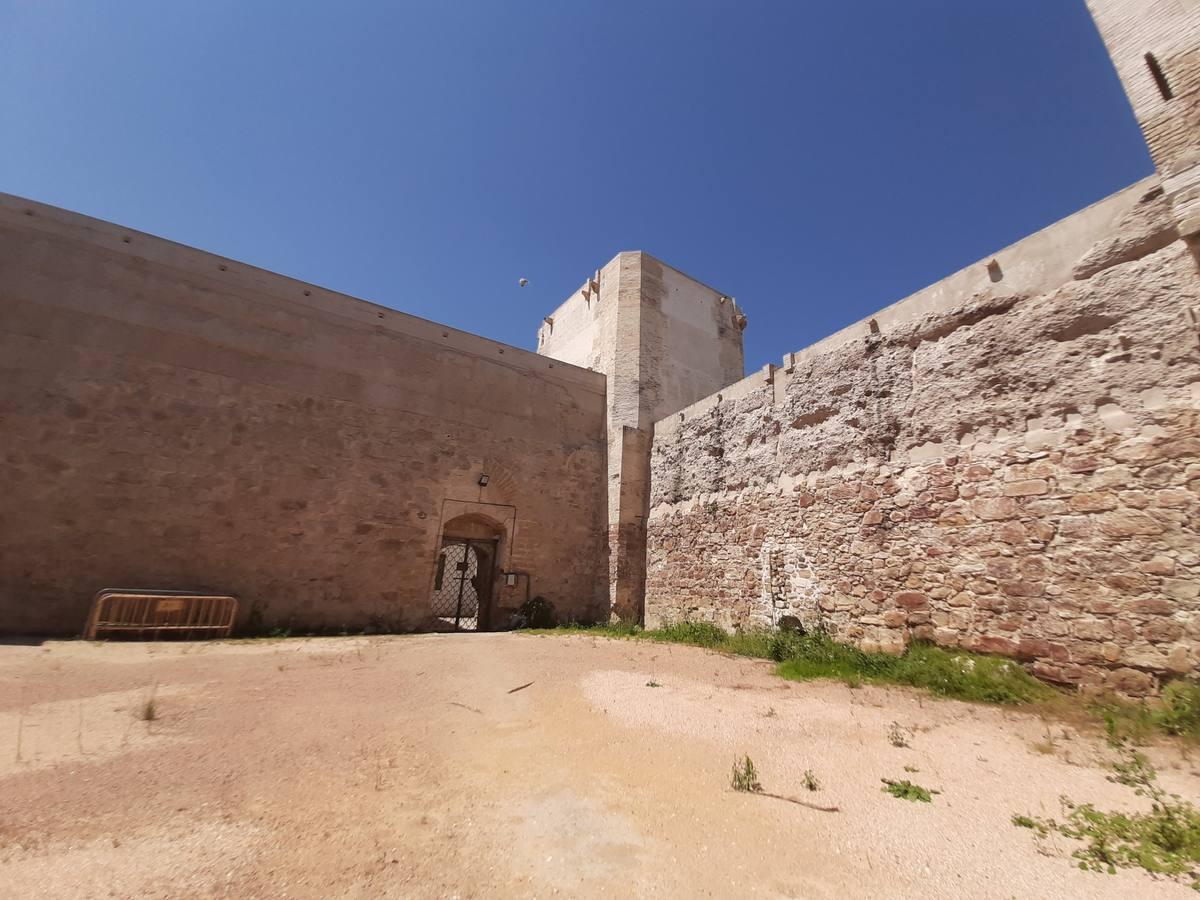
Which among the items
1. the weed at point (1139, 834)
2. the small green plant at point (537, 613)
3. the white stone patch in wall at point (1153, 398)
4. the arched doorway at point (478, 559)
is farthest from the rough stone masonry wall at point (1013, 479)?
the arched doorway at point (478, 559)

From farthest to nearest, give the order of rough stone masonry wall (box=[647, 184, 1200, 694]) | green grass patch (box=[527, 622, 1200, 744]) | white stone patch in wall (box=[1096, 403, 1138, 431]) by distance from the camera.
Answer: white stone patch in wall (box=[1096, 403, 1138, 431])
rough stone masonry wall (box=[647, 184, 1200, 694])
green grass patch (box=[527, 622, 1200, 744])

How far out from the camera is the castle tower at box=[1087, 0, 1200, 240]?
167 inches

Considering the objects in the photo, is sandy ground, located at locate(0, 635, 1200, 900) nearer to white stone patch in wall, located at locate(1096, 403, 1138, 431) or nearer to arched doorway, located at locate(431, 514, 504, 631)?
white stone patch in wall, located at locate(1096, 403, 1138, 431)

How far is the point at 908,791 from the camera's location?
8.87 feet

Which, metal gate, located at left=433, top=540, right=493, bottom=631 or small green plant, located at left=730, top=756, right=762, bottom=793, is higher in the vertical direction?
metal gate, located at left=433, top=540, right=493, bottom=631

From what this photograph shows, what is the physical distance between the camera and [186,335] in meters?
8.99

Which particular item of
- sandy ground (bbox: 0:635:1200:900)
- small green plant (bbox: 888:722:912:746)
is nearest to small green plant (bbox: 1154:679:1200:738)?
sandy ground (bbox: 0:635:1200:900)

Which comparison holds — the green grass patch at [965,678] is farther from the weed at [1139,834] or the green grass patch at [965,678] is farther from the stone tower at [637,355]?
the stone tower at [637,355]

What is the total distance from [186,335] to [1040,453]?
1218 cm

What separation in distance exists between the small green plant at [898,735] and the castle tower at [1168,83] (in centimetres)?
447

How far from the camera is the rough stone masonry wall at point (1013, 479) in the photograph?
14.3 feet

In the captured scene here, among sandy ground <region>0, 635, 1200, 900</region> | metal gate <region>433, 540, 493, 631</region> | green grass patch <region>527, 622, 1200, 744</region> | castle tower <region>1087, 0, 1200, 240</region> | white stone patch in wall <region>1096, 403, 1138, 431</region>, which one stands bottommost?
sandy ground <region>0, 635, 1200, 900</region>

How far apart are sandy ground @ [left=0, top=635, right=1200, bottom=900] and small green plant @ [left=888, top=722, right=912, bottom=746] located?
10 cm

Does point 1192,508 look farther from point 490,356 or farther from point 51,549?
point 51,549
